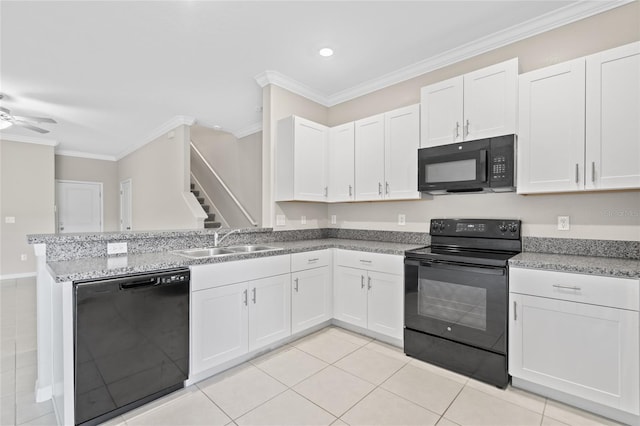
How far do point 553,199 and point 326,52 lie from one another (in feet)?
7.52

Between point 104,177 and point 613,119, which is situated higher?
point 104,177

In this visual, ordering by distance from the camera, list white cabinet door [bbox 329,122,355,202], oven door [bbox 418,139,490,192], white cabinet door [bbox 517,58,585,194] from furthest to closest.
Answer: white cabinet door [bbox 329,122,355,202], oven door [bbox 418,139,490,192], white cabinet door [bbox 517,58,585,194]

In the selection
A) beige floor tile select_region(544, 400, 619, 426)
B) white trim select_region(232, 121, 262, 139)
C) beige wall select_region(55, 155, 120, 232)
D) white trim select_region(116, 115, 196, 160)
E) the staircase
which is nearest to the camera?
beige floor tile select_region(544, 400, 619, 426)

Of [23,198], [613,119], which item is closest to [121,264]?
[613,119]

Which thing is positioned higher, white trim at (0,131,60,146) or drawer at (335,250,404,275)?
white trim at (0,131,60,146)

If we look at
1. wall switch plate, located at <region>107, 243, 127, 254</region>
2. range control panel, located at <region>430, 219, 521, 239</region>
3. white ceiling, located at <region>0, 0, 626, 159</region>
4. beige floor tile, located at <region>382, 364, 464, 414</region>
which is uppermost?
white ceiling, located at <region>0, 0, 626, 159</region>

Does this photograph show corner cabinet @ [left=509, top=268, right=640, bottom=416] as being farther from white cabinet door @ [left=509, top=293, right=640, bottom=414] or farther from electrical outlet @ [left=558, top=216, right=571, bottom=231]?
electrical outlet @ [left=558, top=216, right=571, bottom=231]

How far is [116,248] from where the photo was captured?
2.16 m

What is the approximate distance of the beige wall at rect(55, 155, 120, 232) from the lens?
720 centimetres

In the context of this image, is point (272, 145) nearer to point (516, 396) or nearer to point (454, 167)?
point (454, 167)

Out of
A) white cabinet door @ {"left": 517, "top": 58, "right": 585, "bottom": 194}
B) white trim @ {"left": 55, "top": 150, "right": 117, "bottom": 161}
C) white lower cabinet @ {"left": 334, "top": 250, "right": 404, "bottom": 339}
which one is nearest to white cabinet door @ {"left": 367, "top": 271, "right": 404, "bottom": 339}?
white lower cabinet @ {"left": 334, "top": 250, "right": 404, "bottom": 339}

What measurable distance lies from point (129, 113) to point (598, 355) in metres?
5.92

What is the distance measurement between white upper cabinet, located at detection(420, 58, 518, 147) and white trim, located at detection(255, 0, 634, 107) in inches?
16.3

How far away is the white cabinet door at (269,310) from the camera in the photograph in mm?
2395
